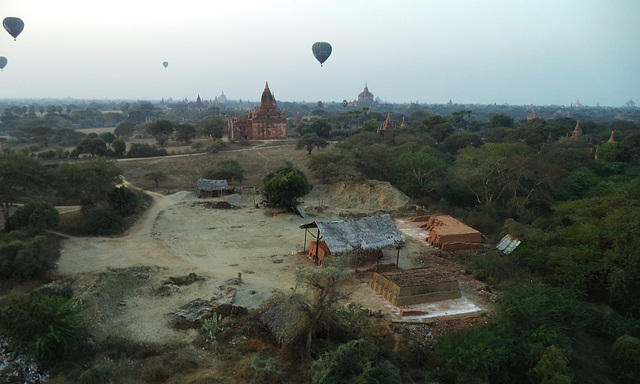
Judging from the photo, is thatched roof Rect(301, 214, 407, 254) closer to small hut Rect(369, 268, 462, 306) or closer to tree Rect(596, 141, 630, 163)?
small hut Rect(369, 268, 462, 306)

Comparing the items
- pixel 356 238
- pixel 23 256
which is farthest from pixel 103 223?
pixel 356 238

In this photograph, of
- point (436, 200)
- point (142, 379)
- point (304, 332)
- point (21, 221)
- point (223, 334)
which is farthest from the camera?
point (436, 200)

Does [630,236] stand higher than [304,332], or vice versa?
[630,236]

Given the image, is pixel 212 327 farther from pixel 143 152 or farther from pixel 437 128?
pixel 437 128

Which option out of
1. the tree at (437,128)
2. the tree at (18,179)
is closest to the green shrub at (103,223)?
the tree at (18,179)

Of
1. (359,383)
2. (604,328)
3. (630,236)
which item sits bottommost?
(604,328)

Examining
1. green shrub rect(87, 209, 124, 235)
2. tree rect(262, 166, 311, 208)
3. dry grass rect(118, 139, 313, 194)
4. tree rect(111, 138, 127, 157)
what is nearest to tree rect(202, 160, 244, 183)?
dry grass rect(118, 139, 313, 194)

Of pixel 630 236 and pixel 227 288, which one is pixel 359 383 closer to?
pixel 227 288

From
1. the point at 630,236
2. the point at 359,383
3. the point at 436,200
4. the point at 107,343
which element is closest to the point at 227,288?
the point at 107,343
